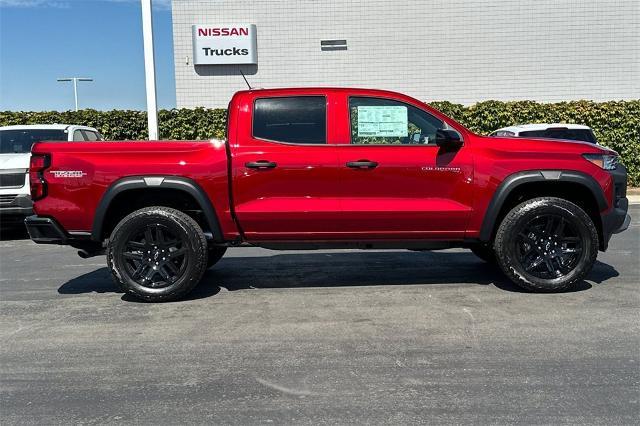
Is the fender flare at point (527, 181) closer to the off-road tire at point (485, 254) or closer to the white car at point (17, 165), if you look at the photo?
the off-road tire at point (485, 254)

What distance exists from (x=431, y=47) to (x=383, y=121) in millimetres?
12728

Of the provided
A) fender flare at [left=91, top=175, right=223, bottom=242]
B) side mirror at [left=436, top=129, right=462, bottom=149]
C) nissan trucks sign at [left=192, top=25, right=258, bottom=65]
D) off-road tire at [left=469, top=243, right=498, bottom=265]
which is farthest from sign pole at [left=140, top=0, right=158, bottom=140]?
side mirror at [left=436, top=129, right=462, bottom=149]

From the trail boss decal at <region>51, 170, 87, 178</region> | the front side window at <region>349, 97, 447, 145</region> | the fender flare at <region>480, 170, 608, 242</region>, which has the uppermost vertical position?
the front side window at <region>349, 97, 447, 145</region>

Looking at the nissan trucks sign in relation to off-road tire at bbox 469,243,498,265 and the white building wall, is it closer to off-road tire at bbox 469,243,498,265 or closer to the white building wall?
the white building wall

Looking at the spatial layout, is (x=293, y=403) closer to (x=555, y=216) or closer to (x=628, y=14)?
(x=555, y=216)

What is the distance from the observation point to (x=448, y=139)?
4.96 m

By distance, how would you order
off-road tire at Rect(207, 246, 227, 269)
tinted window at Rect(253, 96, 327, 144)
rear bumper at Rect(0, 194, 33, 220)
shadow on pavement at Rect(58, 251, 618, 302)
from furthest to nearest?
rear bumper at Rect(0, 194, 33, 220) → off-road tire at Rect(207, 246, 227, 269) → shadow on pavement at Rect(58, 251, 618, 302) → tinted window at Rect(253, 96, 327, 144)

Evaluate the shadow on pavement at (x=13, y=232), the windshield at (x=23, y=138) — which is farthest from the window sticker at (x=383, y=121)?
the shadow on pavement at (x=13, y=232)

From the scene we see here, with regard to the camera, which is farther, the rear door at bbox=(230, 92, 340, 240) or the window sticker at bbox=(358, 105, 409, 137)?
the window sticker at bbox=(358, 105, 409, 137)

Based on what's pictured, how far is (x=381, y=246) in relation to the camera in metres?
5.29

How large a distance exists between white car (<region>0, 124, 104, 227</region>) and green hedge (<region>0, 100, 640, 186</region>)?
13.4ft

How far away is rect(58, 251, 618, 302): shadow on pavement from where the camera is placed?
579 centimetres

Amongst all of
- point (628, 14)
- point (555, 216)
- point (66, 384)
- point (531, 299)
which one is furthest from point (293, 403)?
point (628, 14)

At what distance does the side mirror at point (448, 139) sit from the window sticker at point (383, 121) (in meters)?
0.35
